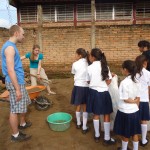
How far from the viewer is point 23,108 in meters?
3.83

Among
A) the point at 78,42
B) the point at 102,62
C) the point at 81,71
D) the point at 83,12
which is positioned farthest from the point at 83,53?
the point at 83,12

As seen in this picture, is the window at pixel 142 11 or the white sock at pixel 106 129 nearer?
the white sock at pixel 106 129

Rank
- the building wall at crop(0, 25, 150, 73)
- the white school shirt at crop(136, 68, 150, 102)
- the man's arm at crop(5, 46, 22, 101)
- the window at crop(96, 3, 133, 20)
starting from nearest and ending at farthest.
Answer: the man's arm at crop(5, 46, 22, 101) < the white school shirt at crop(136, 68, 150, 102) < the building wall at crop(0, 25, 150, 73) < the window at crop(96, 3, 133, 20)

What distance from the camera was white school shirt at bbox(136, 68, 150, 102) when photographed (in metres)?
3.60

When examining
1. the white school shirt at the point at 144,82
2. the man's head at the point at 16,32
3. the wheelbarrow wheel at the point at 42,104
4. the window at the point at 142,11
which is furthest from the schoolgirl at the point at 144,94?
the window at the point at 142,11

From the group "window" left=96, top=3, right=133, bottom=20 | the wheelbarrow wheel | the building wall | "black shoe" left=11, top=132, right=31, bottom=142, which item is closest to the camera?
"black shoe" left=11, top=132, right=31, bottom=142

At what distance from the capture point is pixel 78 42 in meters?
Answer: 10.8

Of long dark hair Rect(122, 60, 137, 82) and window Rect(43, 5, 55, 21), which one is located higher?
window Rect(43, 5, 55, 21)

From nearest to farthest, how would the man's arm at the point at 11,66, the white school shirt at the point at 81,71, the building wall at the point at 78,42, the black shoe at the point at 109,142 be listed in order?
1. the man's arm at the point at 11,66
2. the black shoe at the point at 109,142
3. the white school shirt at the point at 81,71
4. the building wall at the point at 78,42

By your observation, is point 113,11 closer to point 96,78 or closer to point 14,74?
point 96,78

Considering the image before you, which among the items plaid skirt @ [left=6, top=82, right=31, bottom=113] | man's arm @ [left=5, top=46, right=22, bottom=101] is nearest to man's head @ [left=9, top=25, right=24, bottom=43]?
man's arm @ [left=5, top=46, right=22, bottom=101]

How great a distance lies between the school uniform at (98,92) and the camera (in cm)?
375

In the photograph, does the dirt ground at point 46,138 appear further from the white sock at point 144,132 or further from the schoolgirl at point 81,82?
the schoolgirl at point 81,82

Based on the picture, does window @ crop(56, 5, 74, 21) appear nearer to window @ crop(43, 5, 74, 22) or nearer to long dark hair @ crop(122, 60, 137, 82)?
window @ crop(43, 5, 74, 22)
